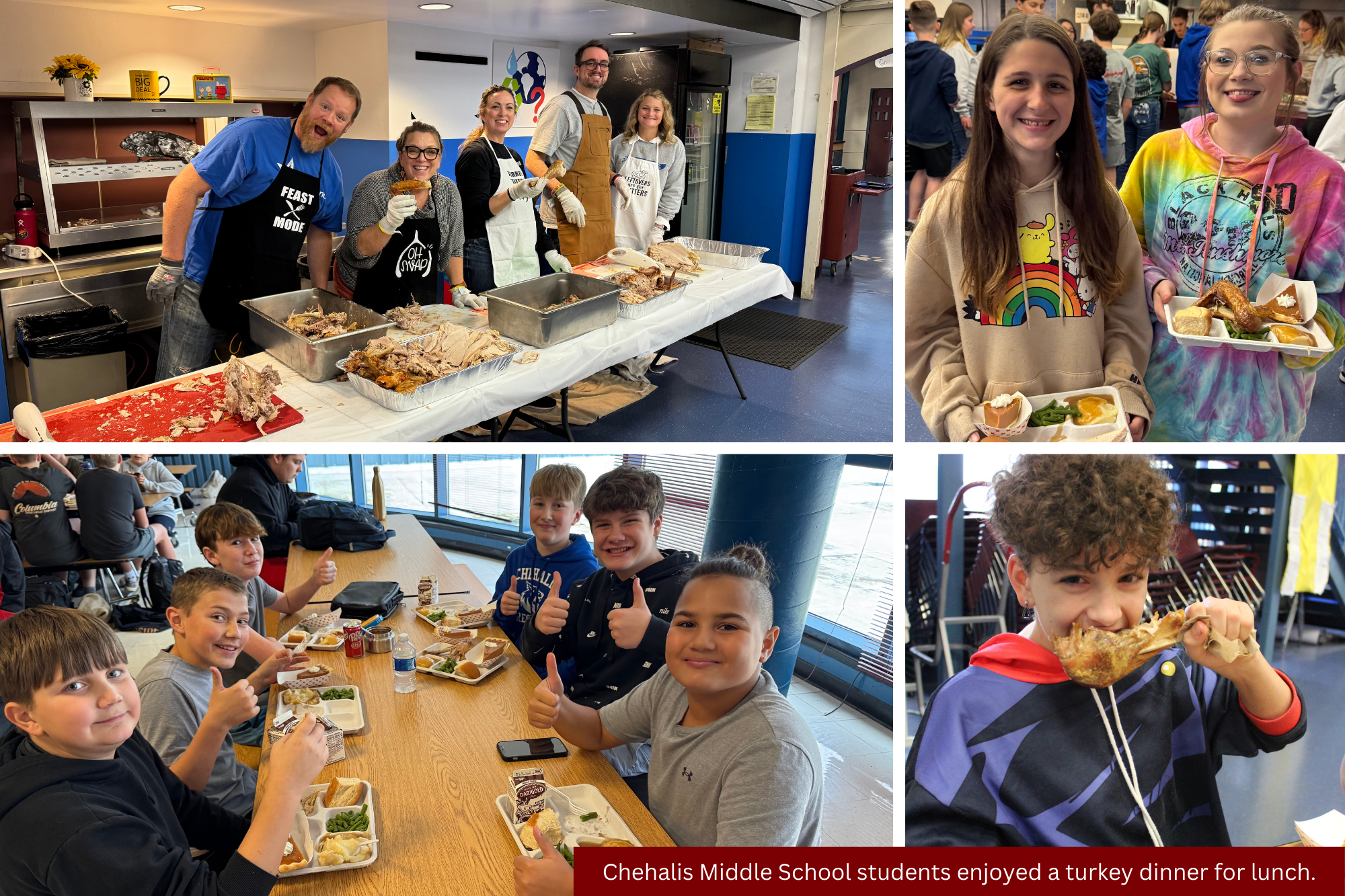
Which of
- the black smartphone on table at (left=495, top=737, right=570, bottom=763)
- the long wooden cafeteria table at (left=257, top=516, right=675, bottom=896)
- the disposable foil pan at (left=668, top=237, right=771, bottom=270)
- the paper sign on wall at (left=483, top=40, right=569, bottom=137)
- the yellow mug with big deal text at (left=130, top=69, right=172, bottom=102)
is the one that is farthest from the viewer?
the disposable foil pan at (left=668, top=237, right=771, bottom=270)

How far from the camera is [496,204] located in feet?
13.3

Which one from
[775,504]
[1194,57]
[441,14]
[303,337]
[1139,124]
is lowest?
[775,504]

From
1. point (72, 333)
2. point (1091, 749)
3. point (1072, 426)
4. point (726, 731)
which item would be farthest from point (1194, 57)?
point (72, 333)

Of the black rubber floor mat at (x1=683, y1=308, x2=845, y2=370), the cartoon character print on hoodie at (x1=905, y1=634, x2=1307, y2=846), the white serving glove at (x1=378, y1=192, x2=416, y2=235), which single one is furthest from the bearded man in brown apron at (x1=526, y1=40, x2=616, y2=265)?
the cartoon character print on hoodie at (x1=905, y1=634, x2=1307, y2=846)

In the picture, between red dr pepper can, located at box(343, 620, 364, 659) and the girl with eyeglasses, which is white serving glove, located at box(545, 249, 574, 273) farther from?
the girl with eyeglasses

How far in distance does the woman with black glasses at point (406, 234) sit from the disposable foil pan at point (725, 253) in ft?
4.89

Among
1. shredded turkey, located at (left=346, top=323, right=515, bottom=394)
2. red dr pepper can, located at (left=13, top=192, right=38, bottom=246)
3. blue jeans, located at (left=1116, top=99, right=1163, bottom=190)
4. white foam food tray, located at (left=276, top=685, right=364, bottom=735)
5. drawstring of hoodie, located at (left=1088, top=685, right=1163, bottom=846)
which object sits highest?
blue jeans, located at (left=1116, top=99, right=1163, bottom=190)

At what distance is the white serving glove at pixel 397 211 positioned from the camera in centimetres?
324

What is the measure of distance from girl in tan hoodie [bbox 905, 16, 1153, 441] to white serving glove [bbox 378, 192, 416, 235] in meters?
2.11

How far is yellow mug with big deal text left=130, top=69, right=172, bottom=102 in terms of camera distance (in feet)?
12.2

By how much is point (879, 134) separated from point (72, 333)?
498 inches

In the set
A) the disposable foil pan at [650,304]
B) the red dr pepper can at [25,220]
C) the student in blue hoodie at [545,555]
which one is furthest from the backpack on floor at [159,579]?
the red dr pepper can at [25,220]

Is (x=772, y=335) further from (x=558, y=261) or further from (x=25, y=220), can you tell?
(x=25, y=220)

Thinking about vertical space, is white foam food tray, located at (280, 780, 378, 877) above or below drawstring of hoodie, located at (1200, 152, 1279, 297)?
below
